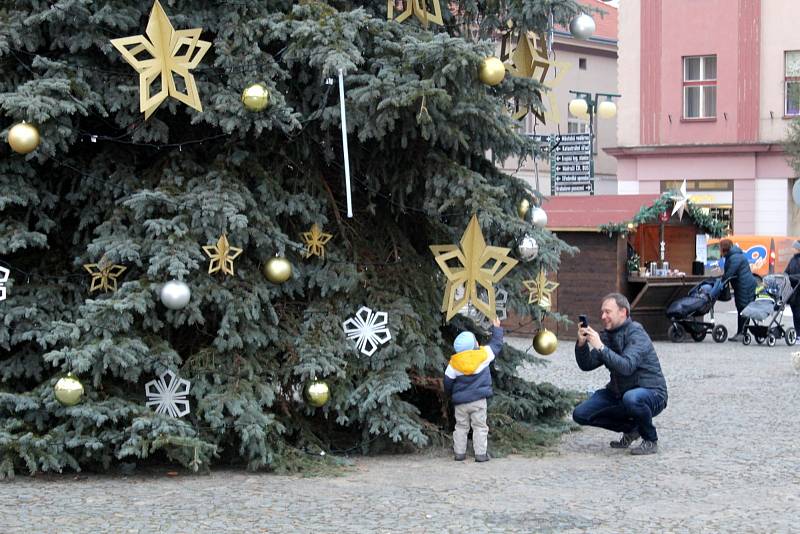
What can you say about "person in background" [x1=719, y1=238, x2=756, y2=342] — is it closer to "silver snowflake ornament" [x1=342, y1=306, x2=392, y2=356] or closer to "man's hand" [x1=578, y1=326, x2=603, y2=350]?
"man's hand" [x1=578, y1=326, x2=603, y2=350]

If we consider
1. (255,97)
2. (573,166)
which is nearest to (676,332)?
(573,166)

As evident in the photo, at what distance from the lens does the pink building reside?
4103 cm

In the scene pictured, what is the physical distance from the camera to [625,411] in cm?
1044

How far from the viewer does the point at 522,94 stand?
1050cm

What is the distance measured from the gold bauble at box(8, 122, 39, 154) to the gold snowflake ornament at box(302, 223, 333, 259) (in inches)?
87.7

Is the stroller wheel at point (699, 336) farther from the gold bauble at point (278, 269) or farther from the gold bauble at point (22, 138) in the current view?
the gold bauble at point (22, 138)

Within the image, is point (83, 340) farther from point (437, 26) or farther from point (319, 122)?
point (437, 26)

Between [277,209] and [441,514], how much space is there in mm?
2840

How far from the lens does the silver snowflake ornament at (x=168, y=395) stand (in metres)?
9.38

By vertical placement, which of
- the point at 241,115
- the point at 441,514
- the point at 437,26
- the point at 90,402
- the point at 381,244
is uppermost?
the point at 437,26

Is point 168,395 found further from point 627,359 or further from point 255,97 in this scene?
point 627,359

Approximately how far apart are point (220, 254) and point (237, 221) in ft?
0.92

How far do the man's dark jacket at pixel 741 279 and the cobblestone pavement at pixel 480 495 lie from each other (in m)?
9.30

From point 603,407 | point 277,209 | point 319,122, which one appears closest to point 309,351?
point 277,209
